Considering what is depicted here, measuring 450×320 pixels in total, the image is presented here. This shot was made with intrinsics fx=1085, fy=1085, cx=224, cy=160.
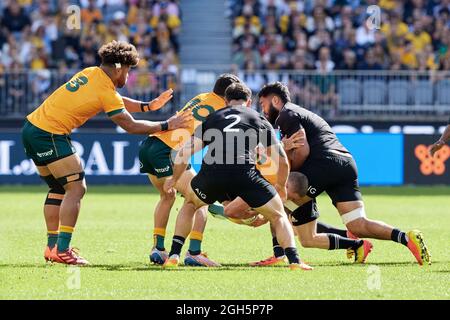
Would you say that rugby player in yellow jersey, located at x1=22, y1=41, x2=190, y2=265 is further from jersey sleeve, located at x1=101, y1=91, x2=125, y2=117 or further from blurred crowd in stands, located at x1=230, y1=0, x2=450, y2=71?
blurred crowd in stands, located at x1=230, y1=0, x2=450, y2=71

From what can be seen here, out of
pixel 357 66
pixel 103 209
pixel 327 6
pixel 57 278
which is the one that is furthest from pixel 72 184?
pixel 327 6

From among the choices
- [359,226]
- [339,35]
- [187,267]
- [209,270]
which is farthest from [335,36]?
[209,270]

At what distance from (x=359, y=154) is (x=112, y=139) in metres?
5.64

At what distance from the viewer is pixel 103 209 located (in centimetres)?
1961

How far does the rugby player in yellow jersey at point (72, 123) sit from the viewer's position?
1186 centimetres

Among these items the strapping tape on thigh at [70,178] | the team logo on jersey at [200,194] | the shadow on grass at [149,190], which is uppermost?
the strapping tape on thigh at [70,178]

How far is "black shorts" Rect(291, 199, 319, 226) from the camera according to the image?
12.3 m

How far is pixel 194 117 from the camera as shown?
12344 millimetres

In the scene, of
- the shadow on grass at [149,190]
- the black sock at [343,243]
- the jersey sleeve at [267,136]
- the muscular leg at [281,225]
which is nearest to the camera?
the muscular leg at [281,225]

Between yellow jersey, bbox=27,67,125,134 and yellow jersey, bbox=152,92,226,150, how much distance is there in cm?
80

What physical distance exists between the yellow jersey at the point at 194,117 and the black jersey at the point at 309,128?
2.66 ft

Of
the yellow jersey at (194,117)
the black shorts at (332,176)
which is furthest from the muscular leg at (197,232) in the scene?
the black shorts at (332,176)

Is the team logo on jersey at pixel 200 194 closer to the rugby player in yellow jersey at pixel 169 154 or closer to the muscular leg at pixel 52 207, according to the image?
the rugby player in yellow jersey at pixel 169 154

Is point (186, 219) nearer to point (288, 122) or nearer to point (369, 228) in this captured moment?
→ point (288, 122)
